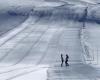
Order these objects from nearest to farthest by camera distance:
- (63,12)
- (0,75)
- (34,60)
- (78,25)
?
(0,75)
(34,60)
(78,25)
(63,12)

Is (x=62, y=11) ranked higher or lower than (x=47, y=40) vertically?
A: higher

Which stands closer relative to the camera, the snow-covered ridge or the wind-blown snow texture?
the wind-blown snow texture

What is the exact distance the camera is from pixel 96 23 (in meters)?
59.6

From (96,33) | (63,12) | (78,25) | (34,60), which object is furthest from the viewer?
(63,12)

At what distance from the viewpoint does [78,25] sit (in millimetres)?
58062

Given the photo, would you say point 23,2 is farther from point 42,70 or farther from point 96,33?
point 42,70

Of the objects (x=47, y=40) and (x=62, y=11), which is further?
(x=62, y=11)

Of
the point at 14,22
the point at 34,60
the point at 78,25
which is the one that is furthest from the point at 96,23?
the point at 34,60

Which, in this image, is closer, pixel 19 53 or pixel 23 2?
pixel 19 53

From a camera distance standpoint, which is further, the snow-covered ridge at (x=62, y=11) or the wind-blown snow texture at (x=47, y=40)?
the snow-covered ridge at (x=62, y=11)

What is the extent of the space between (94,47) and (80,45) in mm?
1955

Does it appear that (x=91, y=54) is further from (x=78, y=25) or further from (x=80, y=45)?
(x=78, y=25)

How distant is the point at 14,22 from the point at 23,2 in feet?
36.3

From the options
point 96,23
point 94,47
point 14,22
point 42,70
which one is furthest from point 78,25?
point 42,70
